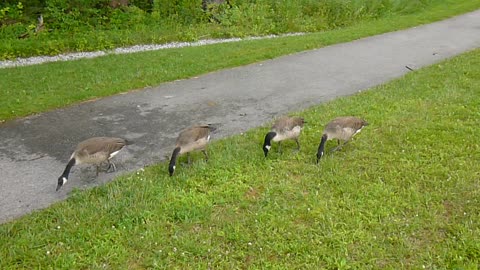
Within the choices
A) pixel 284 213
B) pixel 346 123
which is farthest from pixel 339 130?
pixel 284 213

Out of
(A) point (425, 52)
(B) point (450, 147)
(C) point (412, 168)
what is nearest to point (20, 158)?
(C) point (412, 168)

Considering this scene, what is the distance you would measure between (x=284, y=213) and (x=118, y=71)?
6.40 meters

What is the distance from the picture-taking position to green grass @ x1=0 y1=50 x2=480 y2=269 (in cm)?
452

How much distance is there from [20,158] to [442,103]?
6.30 metres

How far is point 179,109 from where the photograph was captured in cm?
853

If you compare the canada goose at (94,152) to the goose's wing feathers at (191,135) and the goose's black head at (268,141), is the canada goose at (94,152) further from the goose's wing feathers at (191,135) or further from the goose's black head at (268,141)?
the goose's black head at (268,141)

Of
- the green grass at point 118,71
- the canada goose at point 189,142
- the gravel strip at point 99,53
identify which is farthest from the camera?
the gravel strip at point 99,53

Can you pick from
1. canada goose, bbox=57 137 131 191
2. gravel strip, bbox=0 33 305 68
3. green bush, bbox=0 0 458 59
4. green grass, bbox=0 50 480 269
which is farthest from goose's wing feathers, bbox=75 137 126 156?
green bush, bbox=0 0 458 59

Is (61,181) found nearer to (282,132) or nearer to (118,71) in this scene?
(282,132)

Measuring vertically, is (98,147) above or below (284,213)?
above

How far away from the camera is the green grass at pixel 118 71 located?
877cm

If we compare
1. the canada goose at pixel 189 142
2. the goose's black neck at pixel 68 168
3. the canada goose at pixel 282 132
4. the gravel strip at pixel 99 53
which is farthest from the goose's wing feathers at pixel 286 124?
the gravel strip at pixel 99 53

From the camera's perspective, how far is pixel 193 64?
36.4 feet

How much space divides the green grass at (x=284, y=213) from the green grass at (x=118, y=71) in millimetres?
3300
